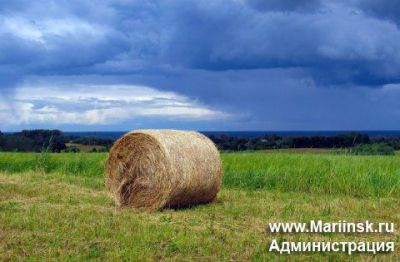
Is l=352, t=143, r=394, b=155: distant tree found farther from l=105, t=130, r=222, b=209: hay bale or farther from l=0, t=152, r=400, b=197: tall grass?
l=105, t=130, r=222, b=209: hay bale

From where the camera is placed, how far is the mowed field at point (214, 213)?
25.8 feet

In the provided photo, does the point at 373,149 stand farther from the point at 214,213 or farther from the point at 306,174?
the point at 214,213

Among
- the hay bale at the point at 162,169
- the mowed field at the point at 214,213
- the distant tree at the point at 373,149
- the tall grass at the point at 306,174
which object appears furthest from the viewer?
the distant tree at the point at 373,149

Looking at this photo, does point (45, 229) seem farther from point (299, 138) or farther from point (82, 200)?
point (299, 138)

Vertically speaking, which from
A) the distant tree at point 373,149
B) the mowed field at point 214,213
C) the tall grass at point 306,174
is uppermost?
the distant tree at point 373,149

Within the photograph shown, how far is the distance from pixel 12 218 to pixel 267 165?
27.0ft

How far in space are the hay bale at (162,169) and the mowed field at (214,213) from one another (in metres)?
0.32

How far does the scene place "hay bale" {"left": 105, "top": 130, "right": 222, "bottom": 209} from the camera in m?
11.3

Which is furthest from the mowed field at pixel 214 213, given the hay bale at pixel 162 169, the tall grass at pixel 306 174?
the hay bale at pixel 162 169

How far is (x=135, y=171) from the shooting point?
12336 millimetres

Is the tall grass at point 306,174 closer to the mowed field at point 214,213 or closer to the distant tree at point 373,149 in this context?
the mowed field at point 214,213

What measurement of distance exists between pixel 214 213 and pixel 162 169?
54.3 inches

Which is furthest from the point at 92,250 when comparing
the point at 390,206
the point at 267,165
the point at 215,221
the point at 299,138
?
the point at 299,138

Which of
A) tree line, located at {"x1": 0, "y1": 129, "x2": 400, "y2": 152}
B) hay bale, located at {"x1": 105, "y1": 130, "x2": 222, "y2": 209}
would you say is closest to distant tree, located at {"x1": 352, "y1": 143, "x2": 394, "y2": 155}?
tree line, located at {"x1": 0, "y1": 129, "x2": 400, "y2": 152}
